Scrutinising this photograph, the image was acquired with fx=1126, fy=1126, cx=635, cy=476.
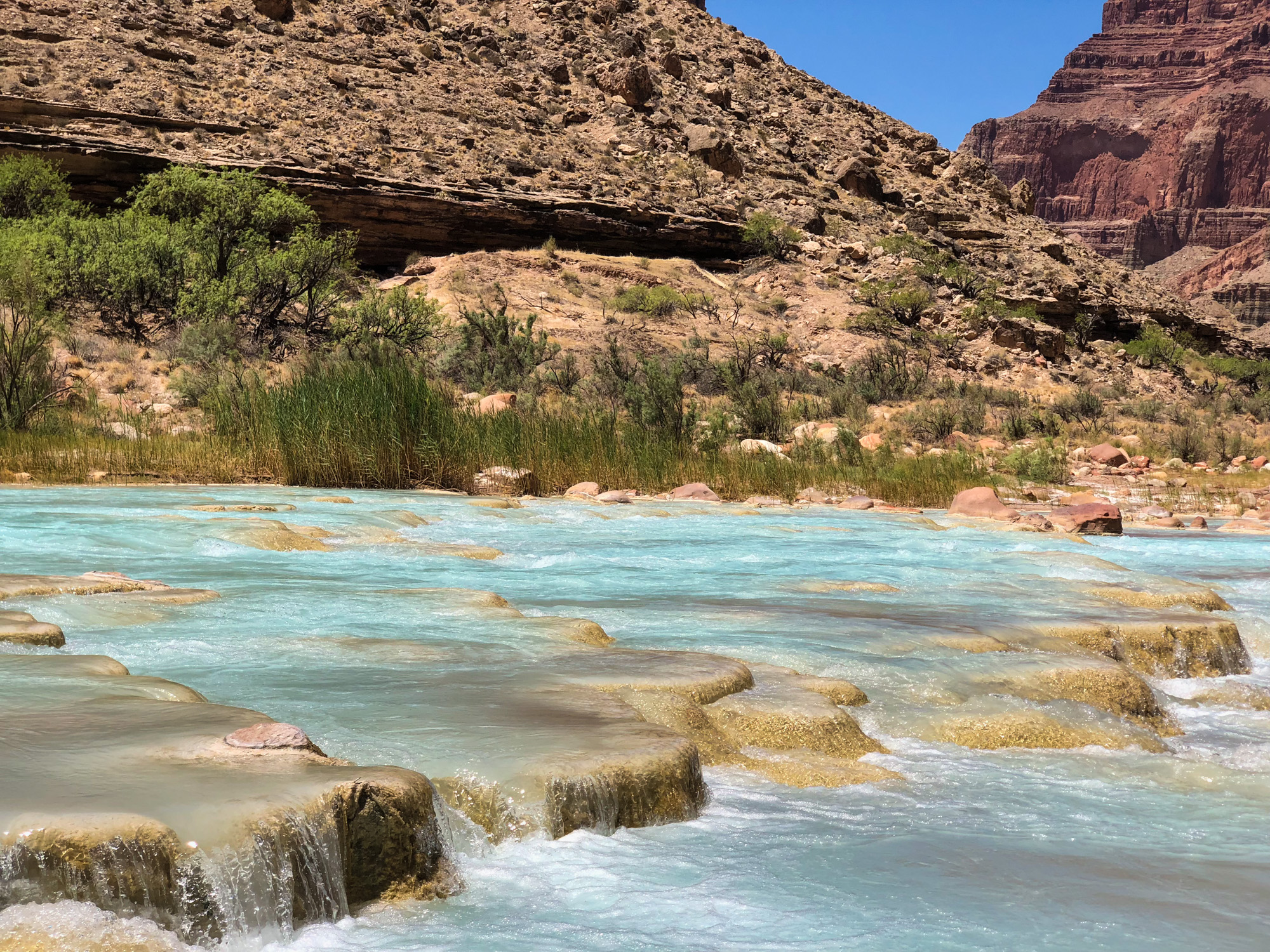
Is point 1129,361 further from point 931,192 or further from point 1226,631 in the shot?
point 1226,631

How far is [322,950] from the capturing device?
2.03 metres

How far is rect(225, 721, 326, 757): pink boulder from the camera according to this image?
2.47m

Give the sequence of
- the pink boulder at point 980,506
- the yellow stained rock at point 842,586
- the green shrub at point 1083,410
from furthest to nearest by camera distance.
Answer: the green shrub at point 1083,410
the pink boulder at point 980,506
the yellow stained rock at point 842,586

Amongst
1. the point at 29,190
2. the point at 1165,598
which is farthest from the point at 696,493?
the point at 29,190

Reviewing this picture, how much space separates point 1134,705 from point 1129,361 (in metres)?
36.2

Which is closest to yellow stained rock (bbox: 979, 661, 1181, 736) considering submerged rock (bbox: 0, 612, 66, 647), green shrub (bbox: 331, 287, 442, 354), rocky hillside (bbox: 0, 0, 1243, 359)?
submerged rock (bbox: 0, 612, 66, 647)

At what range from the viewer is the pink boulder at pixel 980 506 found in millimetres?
10211

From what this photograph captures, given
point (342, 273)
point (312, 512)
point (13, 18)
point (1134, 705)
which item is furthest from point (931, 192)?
point (1134, 705)

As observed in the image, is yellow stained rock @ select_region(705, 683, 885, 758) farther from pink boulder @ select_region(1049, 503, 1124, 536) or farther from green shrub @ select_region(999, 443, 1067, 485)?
green shrub @ select_region(999, 443, 1067, 485)

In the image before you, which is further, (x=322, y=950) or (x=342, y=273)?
(x=342, y=273)

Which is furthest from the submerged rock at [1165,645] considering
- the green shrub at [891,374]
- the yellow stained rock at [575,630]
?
the green shrub at [891,374]

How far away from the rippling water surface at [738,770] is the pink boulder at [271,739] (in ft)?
0.69

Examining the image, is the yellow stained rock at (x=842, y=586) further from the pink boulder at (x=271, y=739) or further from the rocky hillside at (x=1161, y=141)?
the rocky hillside at (x=1161, y=141)

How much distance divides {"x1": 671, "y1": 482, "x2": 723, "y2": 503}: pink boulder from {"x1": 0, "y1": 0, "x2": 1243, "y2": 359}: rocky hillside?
1992cm
